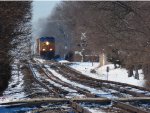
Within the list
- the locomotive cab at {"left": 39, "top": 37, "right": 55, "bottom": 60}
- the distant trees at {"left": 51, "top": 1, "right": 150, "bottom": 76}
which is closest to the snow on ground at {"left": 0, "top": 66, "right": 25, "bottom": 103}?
the distant trees at {"left": 51, "top": 1, "right": 150, "bottom": 76}

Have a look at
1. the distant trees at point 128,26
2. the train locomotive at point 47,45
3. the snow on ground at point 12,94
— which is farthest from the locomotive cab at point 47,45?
the snow on ground at point 12,94

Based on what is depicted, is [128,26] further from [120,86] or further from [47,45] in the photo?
[47,45]

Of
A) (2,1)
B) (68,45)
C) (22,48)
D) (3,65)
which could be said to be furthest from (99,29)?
(68,45)

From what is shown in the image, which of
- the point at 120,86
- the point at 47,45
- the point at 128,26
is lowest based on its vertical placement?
the point at 120,86

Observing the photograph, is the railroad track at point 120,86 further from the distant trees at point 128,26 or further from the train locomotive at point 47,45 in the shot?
the train locomotive at point 47,45

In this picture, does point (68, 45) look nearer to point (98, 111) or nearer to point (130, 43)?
point (130, 43)

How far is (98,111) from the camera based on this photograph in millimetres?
14953

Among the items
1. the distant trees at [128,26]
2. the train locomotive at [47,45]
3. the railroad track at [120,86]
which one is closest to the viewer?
the railroad track at [120,86]

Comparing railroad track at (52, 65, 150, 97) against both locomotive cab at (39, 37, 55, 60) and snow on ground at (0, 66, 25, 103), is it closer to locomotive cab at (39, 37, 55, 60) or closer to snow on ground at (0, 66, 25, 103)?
snow on ground at (0, 66, 25, 103)

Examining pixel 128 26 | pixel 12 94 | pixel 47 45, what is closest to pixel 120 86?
pixel 128 26

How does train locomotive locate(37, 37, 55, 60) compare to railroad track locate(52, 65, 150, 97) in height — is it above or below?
above

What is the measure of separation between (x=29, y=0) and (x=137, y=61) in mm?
8752

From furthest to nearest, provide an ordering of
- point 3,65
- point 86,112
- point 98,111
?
point 3,65 < point 98,111 < point 86,112

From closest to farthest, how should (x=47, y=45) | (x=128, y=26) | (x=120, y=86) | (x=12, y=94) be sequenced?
(x=12, y=94), (x=120, y=86), (x=128, y=26), (x=47, y=45)
